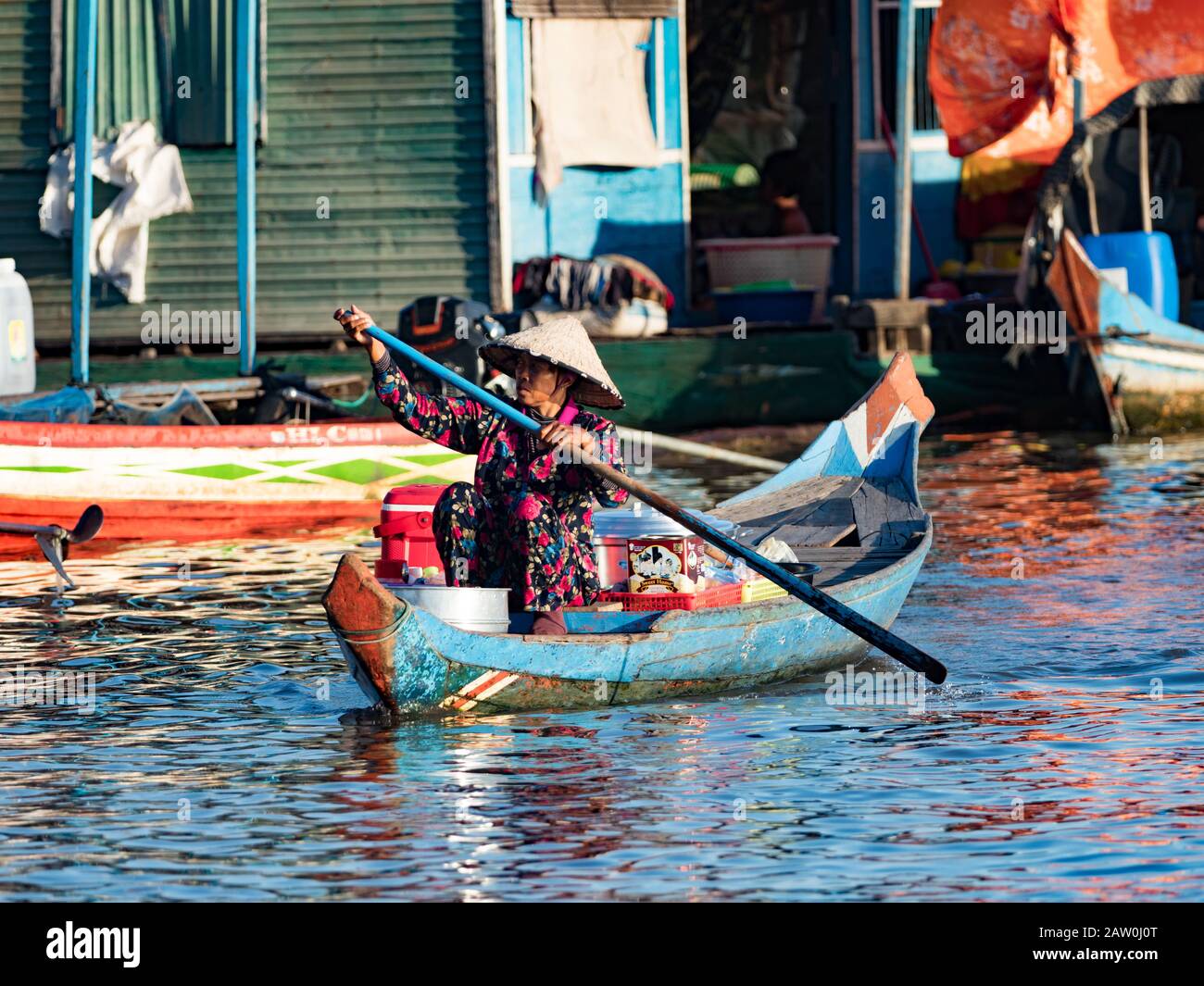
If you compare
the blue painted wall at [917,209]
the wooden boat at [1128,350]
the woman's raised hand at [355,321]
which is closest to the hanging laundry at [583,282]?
the blue painted wall at [917,209]

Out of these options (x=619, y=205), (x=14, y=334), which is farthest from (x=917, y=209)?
(x=14, y=334)

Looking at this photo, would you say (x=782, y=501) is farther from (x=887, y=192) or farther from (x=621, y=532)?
(x=887, y=192)

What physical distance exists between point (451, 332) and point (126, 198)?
4362mm

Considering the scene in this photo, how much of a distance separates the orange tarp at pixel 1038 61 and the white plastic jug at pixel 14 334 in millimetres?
7840

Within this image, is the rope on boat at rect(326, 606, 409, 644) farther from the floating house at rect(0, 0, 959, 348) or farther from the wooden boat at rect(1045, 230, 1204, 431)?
the floating house at rect(0, 0, 959, 348)

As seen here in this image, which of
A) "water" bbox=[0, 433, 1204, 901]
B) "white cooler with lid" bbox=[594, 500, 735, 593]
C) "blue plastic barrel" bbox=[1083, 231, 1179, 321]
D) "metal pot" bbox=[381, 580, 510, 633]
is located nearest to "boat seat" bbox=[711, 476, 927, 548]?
"water" bbox=[0, 433, 1204, 901]

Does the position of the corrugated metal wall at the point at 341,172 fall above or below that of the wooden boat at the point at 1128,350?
above

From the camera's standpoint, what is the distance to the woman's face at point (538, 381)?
7.24 meters

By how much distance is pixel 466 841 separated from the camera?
5852mm

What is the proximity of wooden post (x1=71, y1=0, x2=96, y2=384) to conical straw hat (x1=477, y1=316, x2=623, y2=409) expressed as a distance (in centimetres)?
703

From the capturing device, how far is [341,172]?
17.2 m

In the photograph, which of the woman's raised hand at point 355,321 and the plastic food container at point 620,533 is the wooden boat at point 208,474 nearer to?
the plastic food container at point 620,533

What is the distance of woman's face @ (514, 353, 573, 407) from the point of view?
23.7 feet
